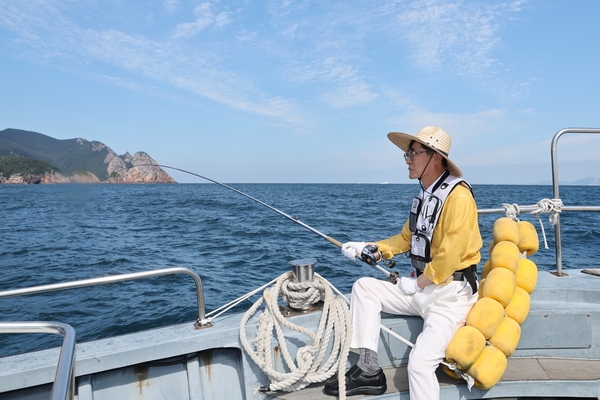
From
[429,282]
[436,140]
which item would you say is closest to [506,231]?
[429,282]

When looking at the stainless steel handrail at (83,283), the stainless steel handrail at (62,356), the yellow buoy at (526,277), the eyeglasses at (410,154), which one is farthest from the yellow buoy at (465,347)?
the stainless steel handrail at (62,356)

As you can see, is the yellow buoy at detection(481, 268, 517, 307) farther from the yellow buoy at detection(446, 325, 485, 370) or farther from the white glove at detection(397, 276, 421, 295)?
the white glove at detection(397, 276, 421, 295)

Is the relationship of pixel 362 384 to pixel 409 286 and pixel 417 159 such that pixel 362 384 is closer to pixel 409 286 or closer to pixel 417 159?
pixel 409 286

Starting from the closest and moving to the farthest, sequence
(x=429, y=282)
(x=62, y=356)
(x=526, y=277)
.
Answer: (x=62, y=356)
(x=429, y=282)
(x=526, y=277)

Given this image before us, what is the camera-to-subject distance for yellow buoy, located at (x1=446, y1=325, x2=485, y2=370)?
229 cm

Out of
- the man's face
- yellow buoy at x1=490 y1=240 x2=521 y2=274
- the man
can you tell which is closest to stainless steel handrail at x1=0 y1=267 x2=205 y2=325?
the man

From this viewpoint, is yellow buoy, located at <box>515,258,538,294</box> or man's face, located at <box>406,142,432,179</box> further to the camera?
yellow buoy, located at <box>515,258,538,294</box>

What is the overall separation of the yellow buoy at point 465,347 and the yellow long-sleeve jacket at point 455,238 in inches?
12.7

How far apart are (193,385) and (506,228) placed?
2462 mm

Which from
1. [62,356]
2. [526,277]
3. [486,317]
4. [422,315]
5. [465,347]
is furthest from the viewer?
[526,277]

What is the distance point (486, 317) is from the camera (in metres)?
2.41

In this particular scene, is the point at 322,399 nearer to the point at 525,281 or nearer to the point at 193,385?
the point at 193,385

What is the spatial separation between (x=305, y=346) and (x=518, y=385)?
134 centimetres

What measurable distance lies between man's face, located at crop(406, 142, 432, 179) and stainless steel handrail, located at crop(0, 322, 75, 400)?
6.90 ft
